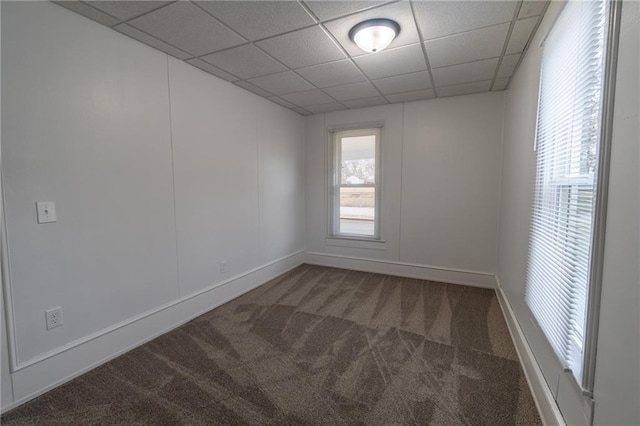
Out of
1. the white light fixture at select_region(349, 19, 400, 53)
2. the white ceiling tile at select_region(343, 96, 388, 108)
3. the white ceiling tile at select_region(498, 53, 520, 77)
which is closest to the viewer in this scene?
the white light fixture at select_region(349, 19, 400, 53)

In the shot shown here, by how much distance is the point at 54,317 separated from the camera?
6.10 feet

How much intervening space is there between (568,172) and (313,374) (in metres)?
2.01

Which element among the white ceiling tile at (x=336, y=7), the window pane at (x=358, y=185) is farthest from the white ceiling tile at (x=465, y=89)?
the white ceiling tile at (x=336, y=7)

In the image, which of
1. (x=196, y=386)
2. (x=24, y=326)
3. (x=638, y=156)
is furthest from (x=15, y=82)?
(x=638, y=156)

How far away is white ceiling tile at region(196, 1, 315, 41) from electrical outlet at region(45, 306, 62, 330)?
2.29 meters

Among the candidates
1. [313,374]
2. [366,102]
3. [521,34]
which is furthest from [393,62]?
[313,374]

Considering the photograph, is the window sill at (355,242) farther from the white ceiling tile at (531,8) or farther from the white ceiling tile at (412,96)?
the white ceiling tile at (531,8)

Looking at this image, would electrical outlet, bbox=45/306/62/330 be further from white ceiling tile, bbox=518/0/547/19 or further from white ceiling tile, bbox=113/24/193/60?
white ceiling tile, bbox=518/0/547/19

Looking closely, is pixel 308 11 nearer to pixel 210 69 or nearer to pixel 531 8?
pixel 210 69

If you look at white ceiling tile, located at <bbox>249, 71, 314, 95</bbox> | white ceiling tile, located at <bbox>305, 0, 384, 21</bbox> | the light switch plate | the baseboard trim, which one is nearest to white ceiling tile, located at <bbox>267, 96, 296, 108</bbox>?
white ceiling tile, located at <bbox>249, 71, 314, 95</bbox>

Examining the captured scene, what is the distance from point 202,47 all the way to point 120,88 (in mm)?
748

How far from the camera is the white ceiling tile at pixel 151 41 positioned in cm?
209

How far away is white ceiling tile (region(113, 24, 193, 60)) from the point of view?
2.09 m

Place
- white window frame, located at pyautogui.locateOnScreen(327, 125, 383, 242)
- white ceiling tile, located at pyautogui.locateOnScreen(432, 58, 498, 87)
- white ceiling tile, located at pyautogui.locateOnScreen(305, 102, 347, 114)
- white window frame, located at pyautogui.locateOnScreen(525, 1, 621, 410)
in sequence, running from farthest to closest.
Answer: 1. white window frame, located at pyautogui.locateOnScreen(327, 125, 383, 242)
2. white ceiling tile, located at pyautogui.locateOnScreen(305, 102, 347, 114)
3. white ceiling tile, located at pyautogui.locateOnScreen(432, 58, 498, 87)
4. white window frame, located at pyautogui.locateOnScreen(525, 1, 621, 410)
